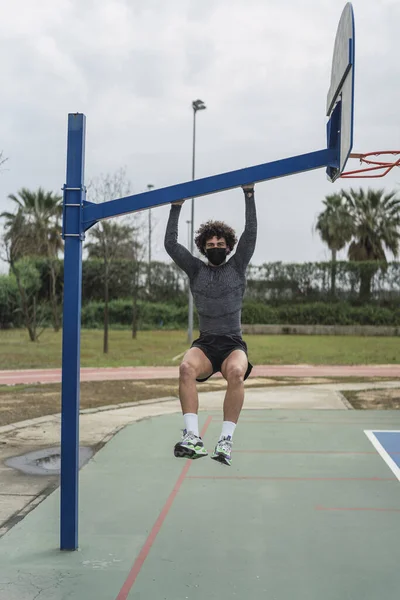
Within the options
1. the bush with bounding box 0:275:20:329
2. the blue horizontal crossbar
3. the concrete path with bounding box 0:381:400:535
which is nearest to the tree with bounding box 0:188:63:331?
the bush with bounding box 0:275:20:329

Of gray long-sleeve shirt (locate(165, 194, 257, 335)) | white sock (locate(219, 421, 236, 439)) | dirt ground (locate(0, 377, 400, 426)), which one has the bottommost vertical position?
dirt ground (locate(0, 377, 400, 426))

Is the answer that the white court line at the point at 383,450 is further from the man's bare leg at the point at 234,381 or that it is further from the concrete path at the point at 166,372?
the concrete path at the point at 166,372

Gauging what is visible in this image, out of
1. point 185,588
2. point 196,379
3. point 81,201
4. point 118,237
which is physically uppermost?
point 118,237

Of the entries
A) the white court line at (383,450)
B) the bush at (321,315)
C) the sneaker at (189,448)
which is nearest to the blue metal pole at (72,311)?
the sneaker at (189,448)

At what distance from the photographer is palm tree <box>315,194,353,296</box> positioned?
4119 centimetres

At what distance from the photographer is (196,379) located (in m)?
5.05

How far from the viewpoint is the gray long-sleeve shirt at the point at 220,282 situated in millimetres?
5016

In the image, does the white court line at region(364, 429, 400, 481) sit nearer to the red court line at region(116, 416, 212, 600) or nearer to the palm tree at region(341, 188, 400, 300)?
the red court line at region(116, 416, 212, 600)

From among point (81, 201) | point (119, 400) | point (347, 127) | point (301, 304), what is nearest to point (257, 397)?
point (119, 400)

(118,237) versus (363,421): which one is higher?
(118,237)

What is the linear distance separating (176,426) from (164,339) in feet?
66.5

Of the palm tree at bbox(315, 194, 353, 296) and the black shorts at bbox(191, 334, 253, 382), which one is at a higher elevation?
the palm tree at bbox(315, 194, 353, 296)

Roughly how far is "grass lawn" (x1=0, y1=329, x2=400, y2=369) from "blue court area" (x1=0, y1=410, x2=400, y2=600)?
12.4 metres

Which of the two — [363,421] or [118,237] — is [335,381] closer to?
[363,421]
